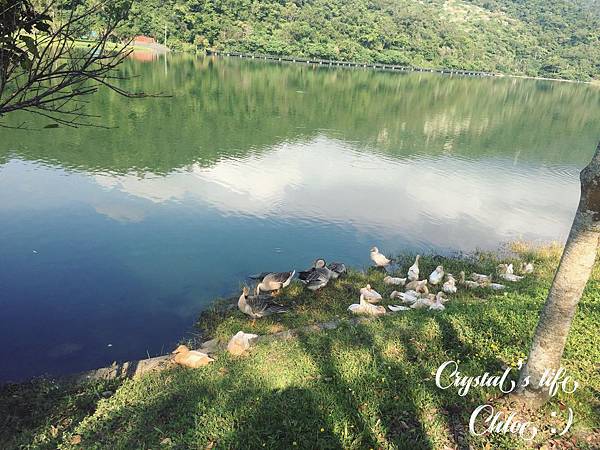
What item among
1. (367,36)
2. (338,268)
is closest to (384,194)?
(338,268)

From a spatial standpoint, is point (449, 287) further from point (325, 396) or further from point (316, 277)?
point (325, 396)

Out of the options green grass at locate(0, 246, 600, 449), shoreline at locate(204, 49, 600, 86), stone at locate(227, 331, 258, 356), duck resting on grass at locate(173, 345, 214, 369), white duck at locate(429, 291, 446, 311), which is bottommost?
shoreline at locate(204, 49, 600, 86)

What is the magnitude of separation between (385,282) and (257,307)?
4067mm

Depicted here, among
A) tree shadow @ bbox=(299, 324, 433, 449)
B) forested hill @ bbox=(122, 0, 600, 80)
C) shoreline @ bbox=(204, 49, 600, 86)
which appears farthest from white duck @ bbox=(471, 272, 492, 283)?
shoreline @ bbox=(204, 49, 600, 86)

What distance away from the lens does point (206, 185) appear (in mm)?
21141

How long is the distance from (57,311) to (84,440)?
5.71 metres

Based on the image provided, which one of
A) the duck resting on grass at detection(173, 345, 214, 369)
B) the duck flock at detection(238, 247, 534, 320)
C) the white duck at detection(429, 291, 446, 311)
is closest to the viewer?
the duck resting on grass at detection(173, 345, 214, 369)

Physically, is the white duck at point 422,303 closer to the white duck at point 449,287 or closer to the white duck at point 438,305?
the white duck at point 438,305

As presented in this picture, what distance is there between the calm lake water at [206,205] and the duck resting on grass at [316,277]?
73.0 inches

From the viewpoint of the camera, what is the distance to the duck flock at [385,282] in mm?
10430

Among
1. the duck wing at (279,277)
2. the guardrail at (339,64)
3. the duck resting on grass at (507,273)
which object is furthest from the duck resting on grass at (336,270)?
the guardrail at (339,64)

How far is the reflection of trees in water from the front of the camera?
25453 millimetres

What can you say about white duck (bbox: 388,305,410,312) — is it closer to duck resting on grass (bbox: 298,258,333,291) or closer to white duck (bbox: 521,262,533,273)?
duck resting on grass (bbox: 298,258,333,291)

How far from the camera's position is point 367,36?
12556cm
